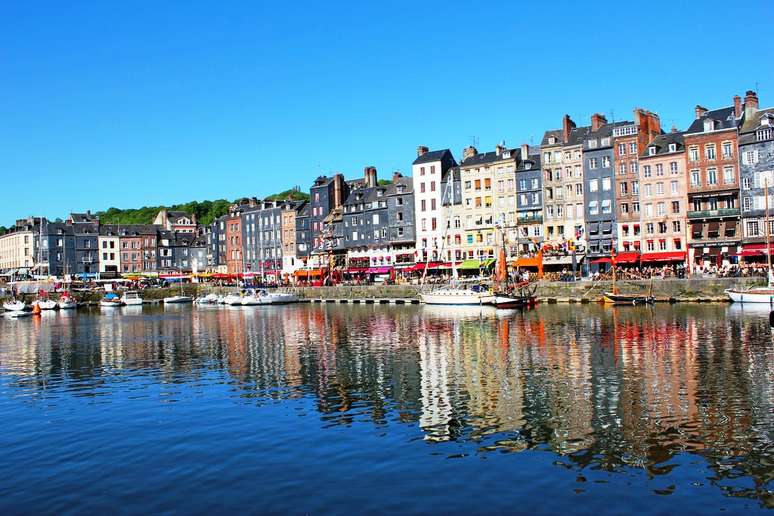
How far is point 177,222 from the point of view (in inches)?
6988

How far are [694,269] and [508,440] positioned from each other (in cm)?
7025

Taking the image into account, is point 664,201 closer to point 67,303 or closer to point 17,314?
point 17,314

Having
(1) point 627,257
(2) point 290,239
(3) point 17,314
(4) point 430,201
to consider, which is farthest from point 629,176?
(3) point 17,314


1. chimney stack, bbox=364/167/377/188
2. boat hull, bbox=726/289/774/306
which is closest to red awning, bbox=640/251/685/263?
boat hull, bbox=726/289/774/306

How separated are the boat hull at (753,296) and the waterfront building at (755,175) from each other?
13369 millimetres

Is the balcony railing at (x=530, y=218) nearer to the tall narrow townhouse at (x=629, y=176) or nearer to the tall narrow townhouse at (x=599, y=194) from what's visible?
the tall narrow townhouse at (x=599, y=194)

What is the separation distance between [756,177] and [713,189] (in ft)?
15.2

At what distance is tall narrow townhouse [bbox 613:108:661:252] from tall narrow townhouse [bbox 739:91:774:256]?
40.7 ft

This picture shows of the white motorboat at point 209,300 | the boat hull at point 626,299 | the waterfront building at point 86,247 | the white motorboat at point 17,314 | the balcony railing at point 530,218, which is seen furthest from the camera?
the waterfront building at point 86,247

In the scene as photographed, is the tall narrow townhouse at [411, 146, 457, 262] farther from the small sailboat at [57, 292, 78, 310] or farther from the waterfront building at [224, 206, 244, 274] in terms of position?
the small sailboat at [57, 292, 78, 310]

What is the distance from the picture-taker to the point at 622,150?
3617 inches

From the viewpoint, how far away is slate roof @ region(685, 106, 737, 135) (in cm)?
8275

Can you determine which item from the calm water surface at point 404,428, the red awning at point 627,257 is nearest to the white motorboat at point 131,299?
the red awning at point 627,257

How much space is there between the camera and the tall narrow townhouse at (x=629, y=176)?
297 feet
